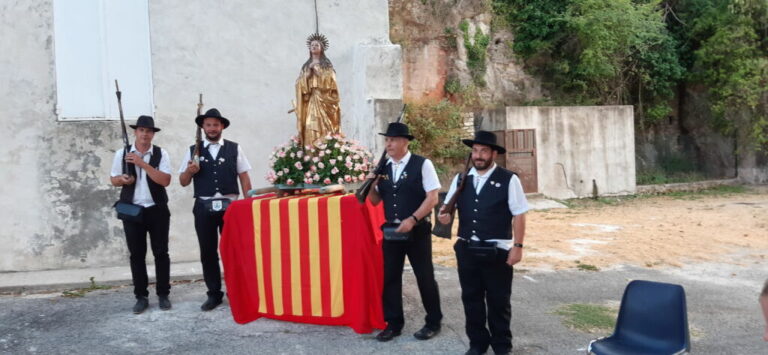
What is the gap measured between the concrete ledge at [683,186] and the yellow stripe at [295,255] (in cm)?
1628

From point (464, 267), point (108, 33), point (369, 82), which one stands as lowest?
point (464, 267)

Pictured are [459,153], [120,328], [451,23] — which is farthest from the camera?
[451,23]

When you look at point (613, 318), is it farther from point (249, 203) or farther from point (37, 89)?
point (37, 89)

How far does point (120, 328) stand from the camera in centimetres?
554

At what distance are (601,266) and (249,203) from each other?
5145mm

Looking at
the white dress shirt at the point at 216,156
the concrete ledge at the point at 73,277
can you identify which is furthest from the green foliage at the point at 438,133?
the white dress shirt at the point at 216,156

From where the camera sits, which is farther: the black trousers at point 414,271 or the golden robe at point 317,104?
the golden robe at point 317,104

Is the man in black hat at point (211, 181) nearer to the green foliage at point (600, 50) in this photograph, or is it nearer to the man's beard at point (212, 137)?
the man's beard at point (212, 137)

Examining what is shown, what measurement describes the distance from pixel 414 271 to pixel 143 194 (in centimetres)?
264

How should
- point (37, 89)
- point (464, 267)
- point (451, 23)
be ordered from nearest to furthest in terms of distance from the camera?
1. point (464, 267)
2. point (37, 89)
3. point (451, 23)

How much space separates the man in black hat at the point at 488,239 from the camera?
443 centimetres

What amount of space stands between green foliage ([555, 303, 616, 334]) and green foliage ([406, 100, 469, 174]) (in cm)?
1142

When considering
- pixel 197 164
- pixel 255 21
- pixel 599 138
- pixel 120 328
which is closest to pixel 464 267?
pixel 197 164

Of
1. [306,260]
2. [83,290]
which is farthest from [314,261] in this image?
[83,290]
